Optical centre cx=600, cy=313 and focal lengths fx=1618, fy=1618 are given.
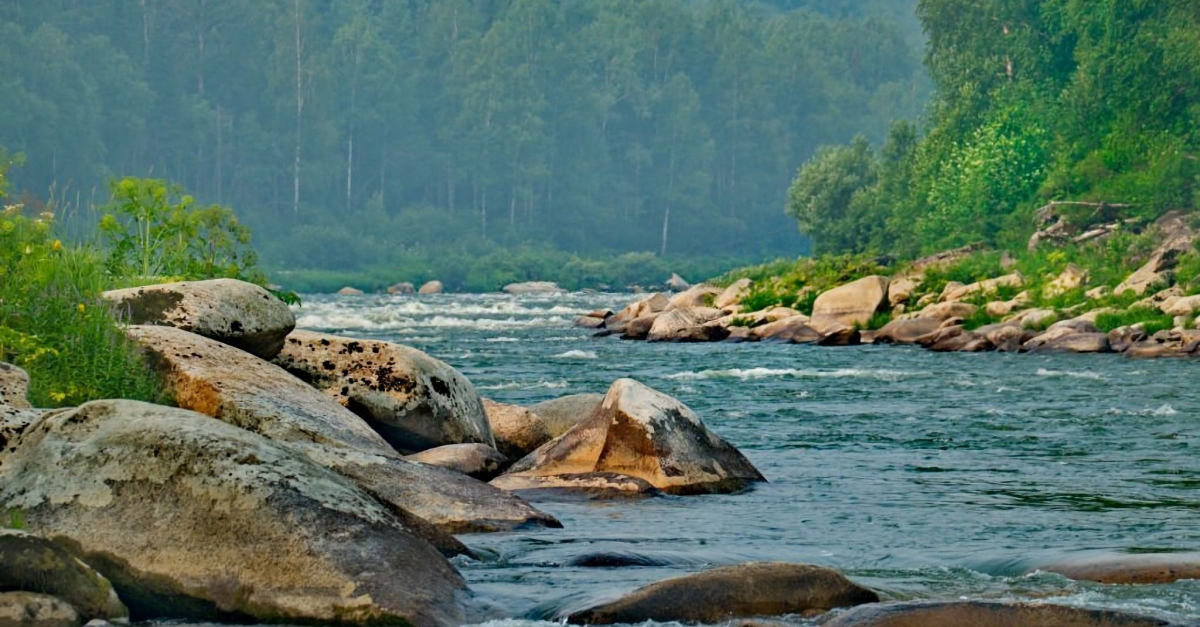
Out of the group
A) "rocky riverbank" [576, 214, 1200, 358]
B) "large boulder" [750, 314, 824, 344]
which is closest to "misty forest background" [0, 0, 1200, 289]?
"rocky riverbank" [576, 214, 1200, 358]

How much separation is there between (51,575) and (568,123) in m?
110

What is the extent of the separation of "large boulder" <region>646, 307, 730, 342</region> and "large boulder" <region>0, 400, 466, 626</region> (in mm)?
29887

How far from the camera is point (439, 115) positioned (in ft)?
373

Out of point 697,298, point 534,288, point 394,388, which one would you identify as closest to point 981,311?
point 697,298

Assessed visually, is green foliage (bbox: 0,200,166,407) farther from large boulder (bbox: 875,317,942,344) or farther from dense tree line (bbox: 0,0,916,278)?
dense tree line (bbox: 0,0,916,278)

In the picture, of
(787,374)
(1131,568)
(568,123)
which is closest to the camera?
(1131,568)

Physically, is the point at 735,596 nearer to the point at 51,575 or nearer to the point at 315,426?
the point at 51,575

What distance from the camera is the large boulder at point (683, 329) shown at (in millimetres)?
38562

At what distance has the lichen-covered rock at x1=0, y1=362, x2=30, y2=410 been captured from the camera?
9.76m

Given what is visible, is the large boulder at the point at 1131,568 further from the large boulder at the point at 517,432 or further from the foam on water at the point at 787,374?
the foam on water at the point at 787,374

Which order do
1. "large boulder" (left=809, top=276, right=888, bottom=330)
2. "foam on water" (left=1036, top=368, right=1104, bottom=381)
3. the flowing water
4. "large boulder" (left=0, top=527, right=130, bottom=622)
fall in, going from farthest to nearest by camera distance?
"large boulder" (left=809, top=276, right=888, bottom=330), "foam on water" (left=1036, top=368, right=1104, bottom=381), the flowing water, "large boulder" (left=0, top=527, right=130, bottom=622)

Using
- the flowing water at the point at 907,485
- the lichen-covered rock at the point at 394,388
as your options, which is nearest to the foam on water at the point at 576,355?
the flowing water at the point at 907,485

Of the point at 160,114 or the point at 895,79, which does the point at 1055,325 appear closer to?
the point at 160,114

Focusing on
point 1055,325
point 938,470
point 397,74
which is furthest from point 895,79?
point 938,470
